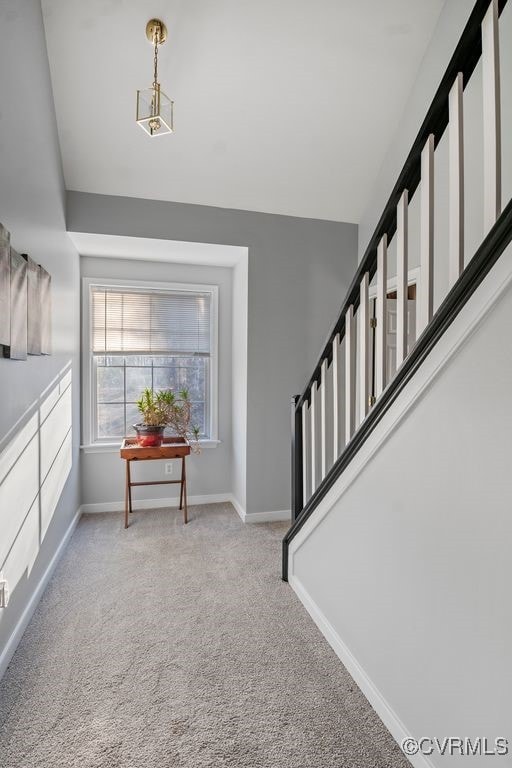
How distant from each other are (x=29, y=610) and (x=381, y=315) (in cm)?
227

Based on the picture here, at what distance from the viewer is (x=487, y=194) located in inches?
46.6

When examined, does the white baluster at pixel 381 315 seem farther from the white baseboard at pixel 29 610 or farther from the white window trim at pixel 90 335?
the white window trim at pixel 90 335

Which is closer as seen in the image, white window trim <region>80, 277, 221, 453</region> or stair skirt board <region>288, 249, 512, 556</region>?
stair skirt board <region>288, 249, 512, 556</region>

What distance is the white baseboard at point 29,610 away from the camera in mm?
1877

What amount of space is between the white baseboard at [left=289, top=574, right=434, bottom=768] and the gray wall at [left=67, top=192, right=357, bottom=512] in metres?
1.39

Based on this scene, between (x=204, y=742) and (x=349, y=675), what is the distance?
2.15 ft

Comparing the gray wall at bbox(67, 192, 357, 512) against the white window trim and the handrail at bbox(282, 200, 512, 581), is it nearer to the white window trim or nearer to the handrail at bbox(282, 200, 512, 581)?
the white window trim

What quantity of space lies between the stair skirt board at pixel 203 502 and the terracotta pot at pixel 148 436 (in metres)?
0.67

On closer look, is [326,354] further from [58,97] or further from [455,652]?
[58,97]

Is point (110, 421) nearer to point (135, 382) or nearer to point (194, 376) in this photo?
point (135, 382)

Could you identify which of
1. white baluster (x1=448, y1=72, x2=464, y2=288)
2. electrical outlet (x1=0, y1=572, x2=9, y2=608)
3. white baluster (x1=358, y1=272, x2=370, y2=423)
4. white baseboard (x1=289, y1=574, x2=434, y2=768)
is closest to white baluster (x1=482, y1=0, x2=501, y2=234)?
white baluster (x1=448, y1=72, x2=464, y2=288)

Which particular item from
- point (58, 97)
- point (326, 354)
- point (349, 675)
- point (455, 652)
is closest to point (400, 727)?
point (349, 675)

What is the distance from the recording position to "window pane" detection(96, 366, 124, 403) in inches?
157

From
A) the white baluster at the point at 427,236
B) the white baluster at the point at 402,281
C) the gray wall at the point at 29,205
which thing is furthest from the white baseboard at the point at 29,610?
the white baluster at the point at 427,236
